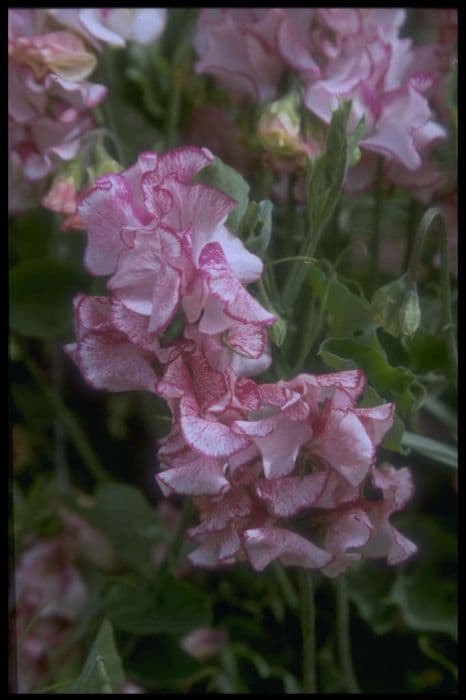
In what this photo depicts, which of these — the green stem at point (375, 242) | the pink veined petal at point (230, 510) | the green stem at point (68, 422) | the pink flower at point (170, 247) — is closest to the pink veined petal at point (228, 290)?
the pink flower at point (170, 247)

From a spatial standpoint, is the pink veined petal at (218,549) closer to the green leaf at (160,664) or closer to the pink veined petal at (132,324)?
the pink veined petal at (132,324)

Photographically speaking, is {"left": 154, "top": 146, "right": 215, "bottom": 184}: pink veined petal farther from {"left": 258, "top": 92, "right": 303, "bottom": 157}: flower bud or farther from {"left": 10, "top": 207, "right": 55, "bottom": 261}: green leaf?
{"left": 10, "top": 207, "right": 55, "bottom": 261}: green leaf

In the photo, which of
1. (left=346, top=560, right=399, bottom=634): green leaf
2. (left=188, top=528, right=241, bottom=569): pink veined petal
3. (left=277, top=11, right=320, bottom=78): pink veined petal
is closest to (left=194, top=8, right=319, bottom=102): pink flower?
(left=277, top=11, right=320, bottom=78): pink veined petal

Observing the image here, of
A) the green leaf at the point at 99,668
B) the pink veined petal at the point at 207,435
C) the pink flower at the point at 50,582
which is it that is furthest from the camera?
the pink flower at the point at 50,582

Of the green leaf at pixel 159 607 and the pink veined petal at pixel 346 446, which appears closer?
the pink veined petal at pixel 346 446
